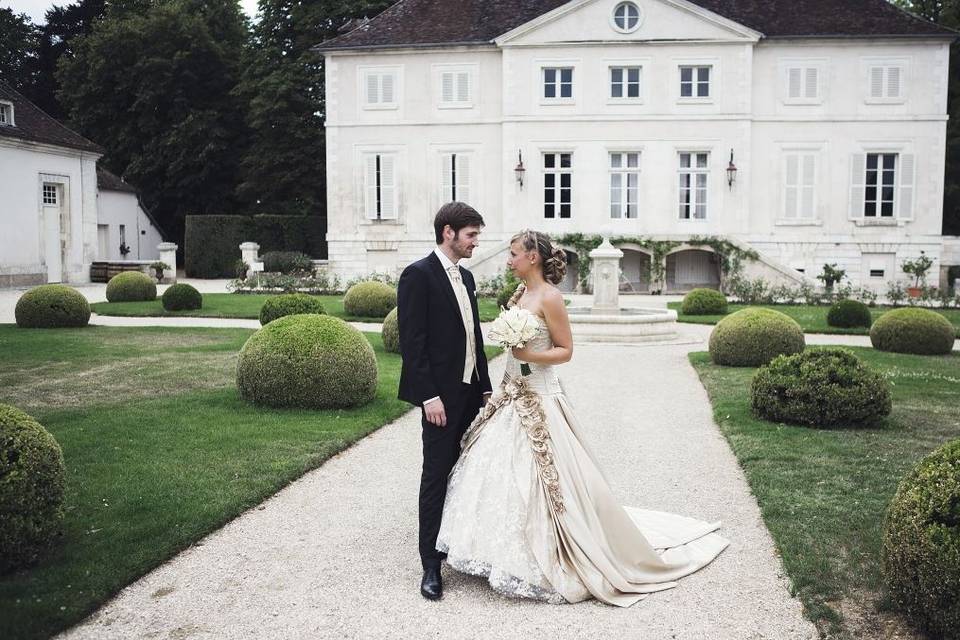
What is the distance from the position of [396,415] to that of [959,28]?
33523 mm

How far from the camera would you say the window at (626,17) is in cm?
2712

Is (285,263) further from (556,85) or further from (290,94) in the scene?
(556,85)

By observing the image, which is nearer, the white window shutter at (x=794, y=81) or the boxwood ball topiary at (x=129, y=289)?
the boxwood ball topiary at (x=129, y=289)

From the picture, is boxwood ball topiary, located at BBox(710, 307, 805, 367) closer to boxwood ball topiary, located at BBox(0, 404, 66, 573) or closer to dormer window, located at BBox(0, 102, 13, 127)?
boxwood ball topiary, located at BBox(0, 404, 66, 573)

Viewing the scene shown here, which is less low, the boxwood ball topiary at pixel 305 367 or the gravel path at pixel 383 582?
the boxwood ball topiary at pixel 305 367

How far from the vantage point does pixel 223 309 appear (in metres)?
20.2

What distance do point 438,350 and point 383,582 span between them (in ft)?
4.11

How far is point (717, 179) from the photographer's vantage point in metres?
27.5

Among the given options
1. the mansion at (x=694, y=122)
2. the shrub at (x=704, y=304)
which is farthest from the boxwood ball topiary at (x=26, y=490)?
the mansion at (x=694, y=122)

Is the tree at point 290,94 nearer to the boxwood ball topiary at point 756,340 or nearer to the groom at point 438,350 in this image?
the boxwood ball topiary at point 756,340

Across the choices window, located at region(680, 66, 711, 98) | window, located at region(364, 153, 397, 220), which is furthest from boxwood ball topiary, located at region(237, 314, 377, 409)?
window, located at region(680, 66, 711, 98)

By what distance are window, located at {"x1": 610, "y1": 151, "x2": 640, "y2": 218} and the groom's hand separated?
79.6 ft

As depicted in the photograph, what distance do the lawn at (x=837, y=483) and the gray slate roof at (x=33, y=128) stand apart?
950 inches

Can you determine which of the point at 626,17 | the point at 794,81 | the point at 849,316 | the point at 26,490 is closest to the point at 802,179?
the point at 794,81
